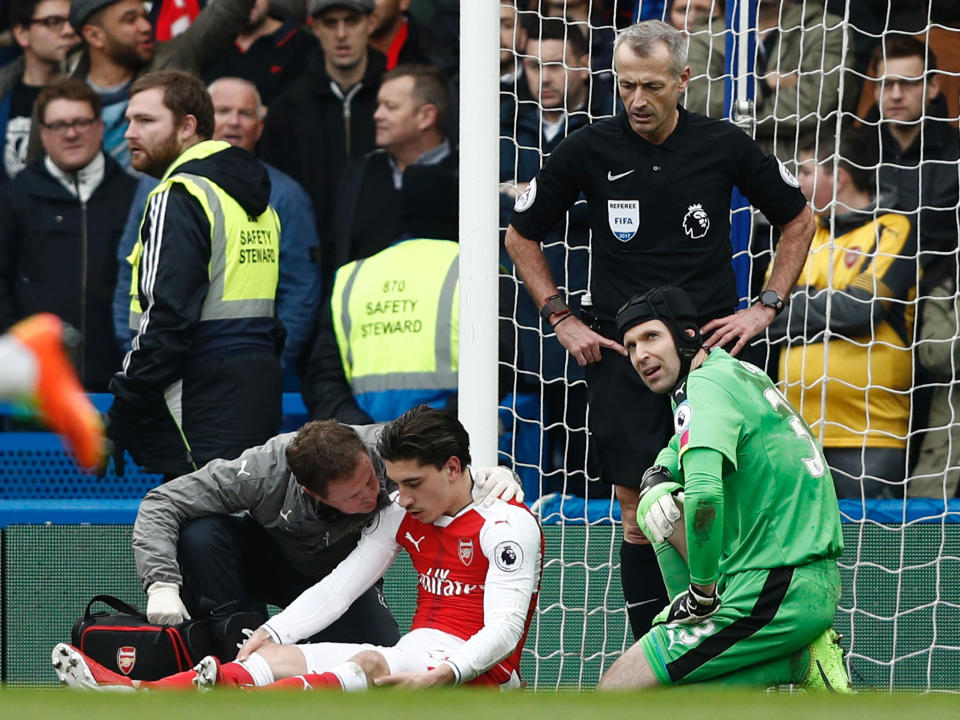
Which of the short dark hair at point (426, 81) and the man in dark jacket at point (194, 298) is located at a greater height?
the short dark hair at point (426, 81)

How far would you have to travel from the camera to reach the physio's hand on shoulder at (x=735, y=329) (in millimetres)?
4902

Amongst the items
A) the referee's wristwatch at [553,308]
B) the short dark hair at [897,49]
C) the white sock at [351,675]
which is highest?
the short dark hair at [897,49]

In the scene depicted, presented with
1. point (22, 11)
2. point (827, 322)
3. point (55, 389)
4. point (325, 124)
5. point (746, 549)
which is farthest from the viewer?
point (22, 11)

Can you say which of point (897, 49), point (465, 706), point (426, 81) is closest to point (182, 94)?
point (426, 81)

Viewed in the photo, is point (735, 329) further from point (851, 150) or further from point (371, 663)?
point (851, 150)

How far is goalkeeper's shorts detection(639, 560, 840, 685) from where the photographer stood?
4.27 meters

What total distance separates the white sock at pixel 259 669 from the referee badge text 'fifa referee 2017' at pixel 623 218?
5.60ft

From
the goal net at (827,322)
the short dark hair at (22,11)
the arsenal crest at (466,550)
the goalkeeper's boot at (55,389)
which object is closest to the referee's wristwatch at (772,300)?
the goal net at (827,322)

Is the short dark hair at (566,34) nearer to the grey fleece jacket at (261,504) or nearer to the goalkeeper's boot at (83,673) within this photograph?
the grey fleece jacket at (261,504)

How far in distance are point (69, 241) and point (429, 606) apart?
3.38 m

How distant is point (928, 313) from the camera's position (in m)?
6.11

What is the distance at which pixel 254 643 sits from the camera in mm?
4496

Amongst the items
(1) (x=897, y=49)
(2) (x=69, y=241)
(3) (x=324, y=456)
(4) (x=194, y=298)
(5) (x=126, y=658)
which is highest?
(1) (x=897, y=49)

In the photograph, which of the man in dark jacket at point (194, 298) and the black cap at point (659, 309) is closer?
the black cap at point (659, 309)
